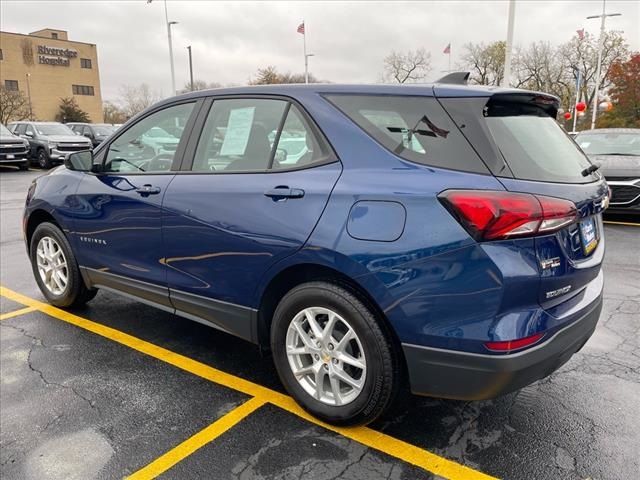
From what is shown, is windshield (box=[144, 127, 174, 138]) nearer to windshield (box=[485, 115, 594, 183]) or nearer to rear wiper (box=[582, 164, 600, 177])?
windshield (box=[485, 115, 594, 183])

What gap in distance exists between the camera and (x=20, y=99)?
179 ft

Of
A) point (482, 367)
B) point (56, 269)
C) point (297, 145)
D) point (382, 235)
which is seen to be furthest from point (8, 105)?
point (482, 367)

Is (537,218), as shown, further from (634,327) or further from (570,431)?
(634,327)

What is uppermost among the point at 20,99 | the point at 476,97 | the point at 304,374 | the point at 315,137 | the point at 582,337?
the point at 20,99

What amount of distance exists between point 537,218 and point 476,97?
2.10ft

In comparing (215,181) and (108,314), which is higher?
(215,181)

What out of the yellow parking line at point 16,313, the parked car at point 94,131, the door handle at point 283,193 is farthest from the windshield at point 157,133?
the parked car at point 94,131

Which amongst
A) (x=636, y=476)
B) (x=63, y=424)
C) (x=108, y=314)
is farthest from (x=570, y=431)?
(x=108, y=314)

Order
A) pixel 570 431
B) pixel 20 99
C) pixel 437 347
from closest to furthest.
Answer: pixel 437 347 → pixel 570 431 → pixel 20 99

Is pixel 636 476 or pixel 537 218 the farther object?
pixel 636 476

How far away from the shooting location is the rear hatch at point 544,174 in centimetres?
218

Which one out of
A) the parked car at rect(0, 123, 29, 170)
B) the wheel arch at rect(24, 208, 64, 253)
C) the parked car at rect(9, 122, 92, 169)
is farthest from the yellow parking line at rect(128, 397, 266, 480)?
the parked car at rect(0, 123, 29, 170)

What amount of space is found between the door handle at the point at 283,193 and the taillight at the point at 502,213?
0.77m

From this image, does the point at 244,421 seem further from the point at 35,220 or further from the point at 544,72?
the point at 544,72
